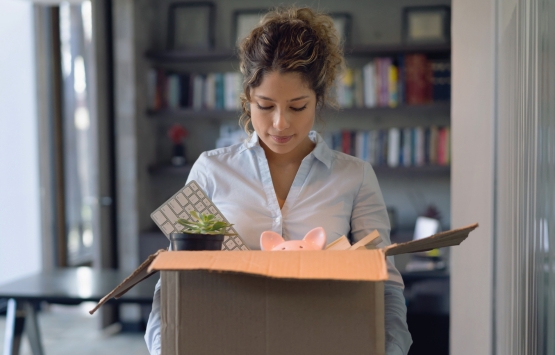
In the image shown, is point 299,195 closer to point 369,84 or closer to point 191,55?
point 369,84

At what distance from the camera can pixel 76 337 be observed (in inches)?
153

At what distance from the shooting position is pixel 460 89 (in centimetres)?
193

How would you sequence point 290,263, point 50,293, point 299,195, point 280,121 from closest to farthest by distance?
1. point 290,263
2. point 280,121
3. point 299,195
4. point 50,293

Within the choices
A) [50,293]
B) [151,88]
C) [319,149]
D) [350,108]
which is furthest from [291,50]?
[151,88]

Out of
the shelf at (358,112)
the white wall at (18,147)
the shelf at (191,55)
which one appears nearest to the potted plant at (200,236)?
the shelf at (358,112)

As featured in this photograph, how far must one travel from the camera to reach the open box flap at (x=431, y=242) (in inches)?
35.1

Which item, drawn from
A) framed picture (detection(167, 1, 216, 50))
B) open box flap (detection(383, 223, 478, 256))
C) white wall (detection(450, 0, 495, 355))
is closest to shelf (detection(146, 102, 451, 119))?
framed picture (detection(167, 1, 216, 50))

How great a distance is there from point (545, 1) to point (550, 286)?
45cm

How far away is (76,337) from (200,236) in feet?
10.6

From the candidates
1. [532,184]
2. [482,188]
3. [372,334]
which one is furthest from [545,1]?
[482,188]

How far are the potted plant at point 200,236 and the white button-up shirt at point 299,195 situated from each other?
29 centimetres

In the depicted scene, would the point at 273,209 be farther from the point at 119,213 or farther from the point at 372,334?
the point at 119,213

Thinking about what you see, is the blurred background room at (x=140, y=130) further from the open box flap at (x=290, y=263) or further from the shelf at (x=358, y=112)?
the open box flap at (x=290, y=263)

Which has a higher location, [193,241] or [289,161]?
[289,161]
